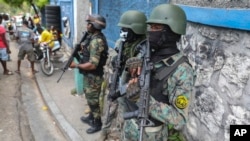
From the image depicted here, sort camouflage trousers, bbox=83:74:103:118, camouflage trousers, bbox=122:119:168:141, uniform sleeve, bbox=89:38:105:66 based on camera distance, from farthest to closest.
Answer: camouflage trousers, bbox=83:74:103:118 < uniform sleeve, bbox=89:38:105:66 < camouflage trousers, bbox=122:119:168:141

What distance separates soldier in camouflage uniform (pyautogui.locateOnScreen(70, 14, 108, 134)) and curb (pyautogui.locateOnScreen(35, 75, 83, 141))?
24cm

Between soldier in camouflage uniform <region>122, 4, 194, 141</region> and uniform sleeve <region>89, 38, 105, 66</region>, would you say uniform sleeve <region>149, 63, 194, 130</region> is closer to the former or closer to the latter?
soldier in camouflage uniform <region>122, 4, 194, 141</region>

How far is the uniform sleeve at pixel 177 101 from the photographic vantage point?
2.11m

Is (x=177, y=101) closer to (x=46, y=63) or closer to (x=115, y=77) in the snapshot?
(x=115, y=77)

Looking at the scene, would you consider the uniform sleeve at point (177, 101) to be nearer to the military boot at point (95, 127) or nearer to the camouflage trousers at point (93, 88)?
the camouflage trousers at point (93, 88)

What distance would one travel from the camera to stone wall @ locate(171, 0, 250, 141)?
101 inches

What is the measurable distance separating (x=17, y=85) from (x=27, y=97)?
1.11m

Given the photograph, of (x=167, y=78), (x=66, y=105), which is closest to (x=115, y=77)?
(x=167, y=78)

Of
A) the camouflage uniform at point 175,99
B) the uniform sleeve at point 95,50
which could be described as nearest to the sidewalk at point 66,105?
the uniform sleeve at point 95,50

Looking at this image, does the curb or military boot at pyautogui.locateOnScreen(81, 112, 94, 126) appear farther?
military boot at pyautogui.locateOnScreen(81, 112, 94, 126)

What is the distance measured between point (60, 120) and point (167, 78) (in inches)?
130

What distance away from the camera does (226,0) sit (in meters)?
2.80

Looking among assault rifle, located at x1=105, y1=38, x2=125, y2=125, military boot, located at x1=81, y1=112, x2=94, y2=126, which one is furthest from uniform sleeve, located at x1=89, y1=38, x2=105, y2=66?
military boot, located at x1=81, y1=112, x2=94, y2=126

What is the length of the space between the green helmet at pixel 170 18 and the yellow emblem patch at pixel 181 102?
0.55m
